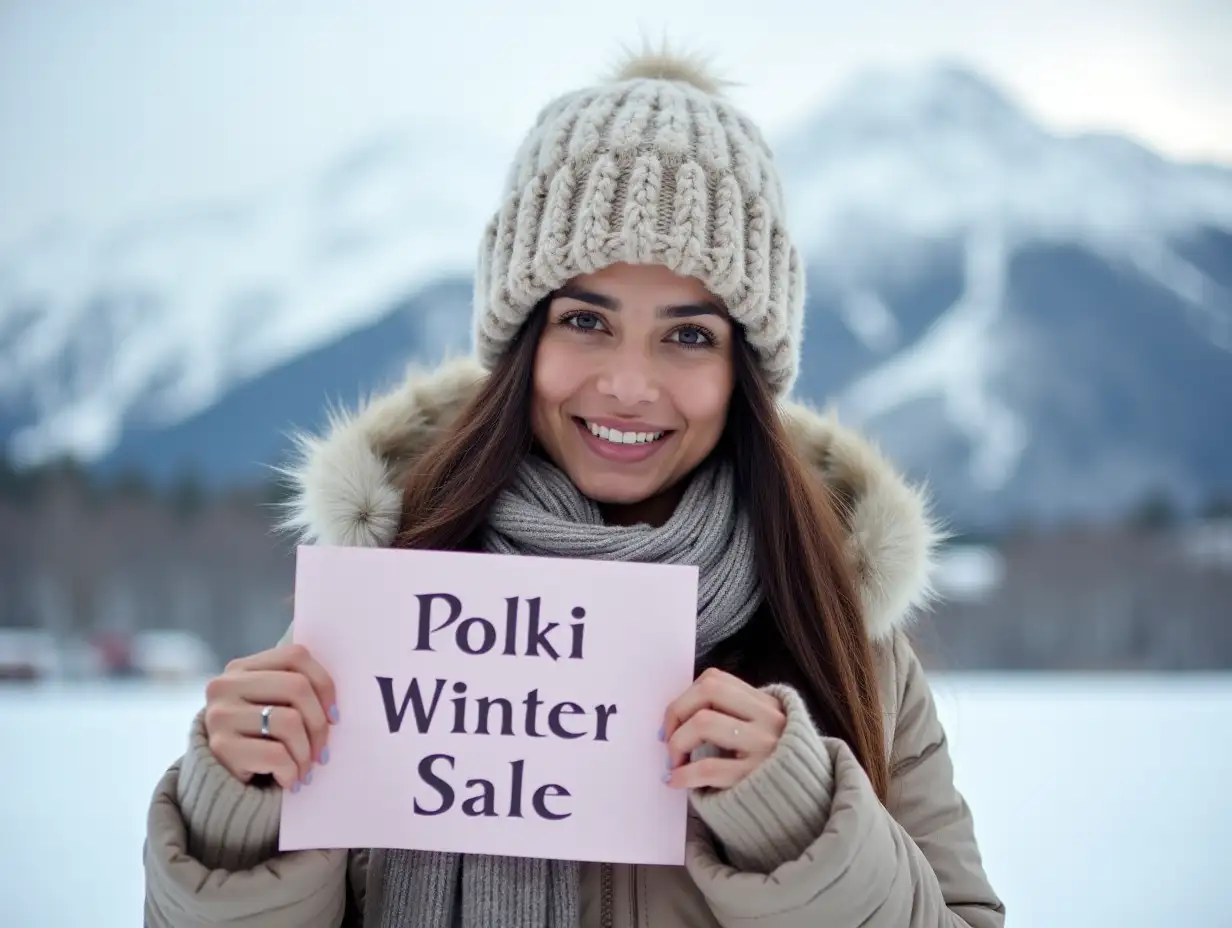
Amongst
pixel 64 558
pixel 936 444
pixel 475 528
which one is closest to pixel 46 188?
pixel 64 558

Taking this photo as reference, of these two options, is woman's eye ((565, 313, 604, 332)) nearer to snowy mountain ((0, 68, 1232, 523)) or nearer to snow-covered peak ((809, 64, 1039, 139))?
snowy mountain ((0, 68, 1232, 523))

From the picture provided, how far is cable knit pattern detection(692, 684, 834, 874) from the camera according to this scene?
2.49 ft

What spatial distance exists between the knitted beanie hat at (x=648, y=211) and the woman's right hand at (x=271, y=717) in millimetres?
438

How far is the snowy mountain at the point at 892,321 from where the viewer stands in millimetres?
Answer: 6180

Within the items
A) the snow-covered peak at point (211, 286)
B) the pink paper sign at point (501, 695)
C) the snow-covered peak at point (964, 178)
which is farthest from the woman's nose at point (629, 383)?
the snow-covered peak at point (964, 178)

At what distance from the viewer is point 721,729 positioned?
0.76 m

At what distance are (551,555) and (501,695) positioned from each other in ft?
0.74

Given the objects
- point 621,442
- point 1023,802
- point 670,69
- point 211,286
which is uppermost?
point 211,286

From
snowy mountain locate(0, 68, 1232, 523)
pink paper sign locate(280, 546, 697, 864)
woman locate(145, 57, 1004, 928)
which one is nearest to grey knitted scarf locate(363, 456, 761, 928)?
woman locate(145, 57, 1004, 928)

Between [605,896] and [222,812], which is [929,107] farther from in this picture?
[222,812]

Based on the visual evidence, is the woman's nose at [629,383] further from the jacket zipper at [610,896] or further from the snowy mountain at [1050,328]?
the snowy mountain at [1050,328]

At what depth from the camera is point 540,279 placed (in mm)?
997

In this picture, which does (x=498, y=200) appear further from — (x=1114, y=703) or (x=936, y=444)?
(x=936, y=444)

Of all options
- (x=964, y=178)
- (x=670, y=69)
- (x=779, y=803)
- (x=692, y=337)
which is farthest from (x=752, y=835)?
(x=964, y=178)
